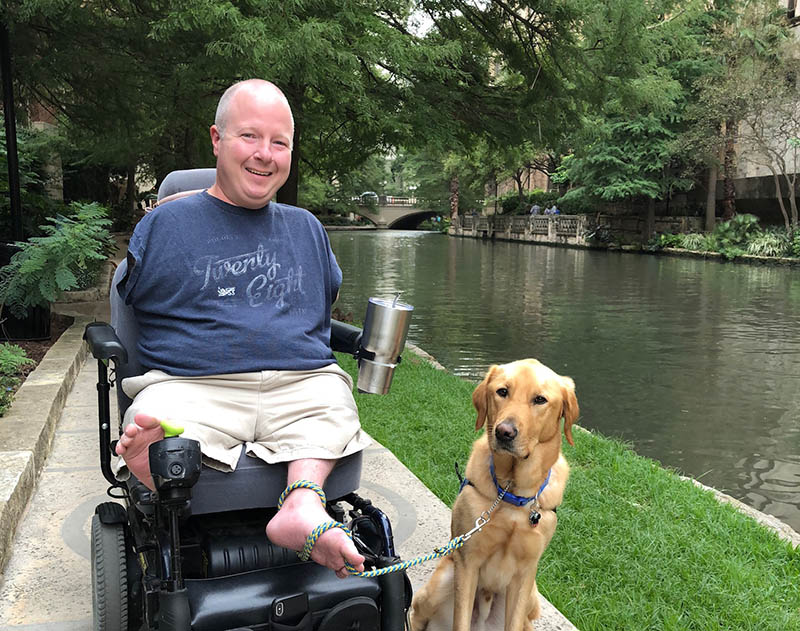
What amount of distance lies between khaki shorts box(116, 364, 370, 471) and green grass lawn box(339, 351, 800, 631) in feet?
4.16

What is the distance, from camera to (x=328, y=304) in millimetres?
2820

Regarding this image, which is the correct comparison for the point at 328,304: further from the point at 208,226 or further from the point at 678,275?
the point at 678,275

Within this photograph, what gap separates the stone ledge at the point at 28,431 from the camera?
329 cm

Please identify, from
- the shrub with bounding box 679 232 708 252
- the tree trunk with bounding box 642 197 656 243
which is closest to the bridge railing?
the tree trunk with bounding box 642 197 656 243

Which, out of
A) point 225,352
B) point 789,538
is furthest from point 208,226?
point 789,538

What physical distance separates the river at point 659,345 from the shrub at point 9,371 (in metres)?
5.05

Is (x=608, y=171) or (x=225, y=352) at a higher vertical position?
(x=608, y=171)

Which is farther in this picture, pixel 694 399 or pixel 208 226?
pixel 694 399

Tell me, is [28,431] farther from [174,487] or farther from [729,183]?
[729,183]

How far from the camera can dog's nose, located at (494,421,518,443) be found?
7.51 feet

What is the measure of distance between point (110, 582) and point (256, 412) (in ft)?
2.21

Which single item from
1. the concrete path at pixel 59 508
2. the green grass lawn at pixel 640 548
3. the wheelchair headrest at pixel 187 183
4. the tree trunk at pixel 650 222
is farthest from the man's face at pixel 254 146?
the tree trunk at pixel 650 222

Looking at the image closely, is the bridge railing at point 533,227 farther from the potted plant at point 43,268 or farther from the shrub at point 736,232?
the potted plant at point 43,268

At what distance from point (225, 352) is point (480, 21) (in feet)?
27.4
